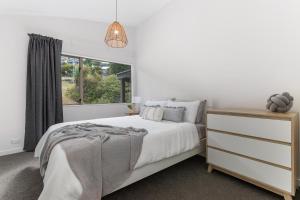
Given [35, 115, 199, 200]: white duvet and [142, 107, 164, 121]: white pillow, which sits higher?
[142, 107, 164, 121]: white pillow

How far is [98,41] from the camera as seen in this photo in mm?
4012

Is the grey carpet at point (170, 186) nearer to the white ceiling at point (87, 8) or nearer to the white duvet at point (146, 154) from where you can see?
the white duvet at point (146, 154)

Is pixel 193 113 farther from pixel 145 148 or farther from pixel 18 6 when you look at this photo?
pixel 18 6

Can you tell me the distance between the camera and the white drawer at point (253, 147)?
1.66m

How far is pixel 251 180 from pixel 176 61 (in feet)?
7.80

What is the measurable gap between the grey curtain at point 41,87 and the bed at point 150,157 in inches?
41.4

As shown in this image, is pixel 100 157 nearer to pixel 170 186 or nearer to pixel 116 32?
pixel 170 186

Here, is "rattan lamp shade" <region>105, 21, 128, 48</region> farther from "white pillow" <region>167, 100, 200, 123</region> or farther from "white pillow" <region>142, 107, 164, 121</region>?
"white pillow" <region>167, 100, 200, 123</region>

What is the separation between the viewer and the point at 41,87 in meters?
3.18

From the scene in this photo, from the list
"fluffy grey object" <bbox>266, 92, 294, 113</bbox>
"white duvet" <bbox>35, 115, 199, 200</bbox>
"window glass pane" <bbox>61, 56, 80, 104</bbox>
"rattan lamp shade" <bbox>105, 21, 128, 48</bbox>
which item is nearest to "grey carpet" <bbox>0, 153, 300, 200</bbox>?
"white duvet" <bbox>35, 115, 199, 200</bbox>

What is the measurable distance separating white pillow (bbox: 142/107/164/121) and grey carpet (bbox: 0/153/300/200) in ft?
2.75

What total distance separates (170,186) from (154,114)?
3.95 feet

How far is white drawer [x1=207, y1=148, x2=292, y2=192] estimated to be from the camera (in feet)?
5.45

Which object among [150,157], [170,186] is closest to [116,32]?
[150,157]
